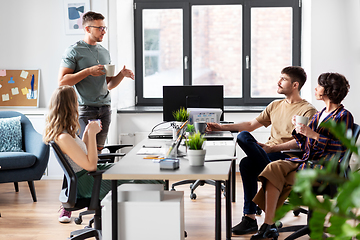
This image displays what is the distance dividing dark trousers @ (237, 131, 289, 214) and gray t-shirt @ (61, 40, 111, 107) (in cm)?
147

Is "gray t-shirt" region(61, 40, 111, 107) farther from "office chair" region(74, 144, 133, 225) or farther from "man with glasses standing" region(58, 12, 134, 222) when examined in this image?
"office chair" region(74, 144, 133, 225)

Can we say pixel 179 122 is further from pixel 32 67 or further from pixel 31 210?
pixel 32 67

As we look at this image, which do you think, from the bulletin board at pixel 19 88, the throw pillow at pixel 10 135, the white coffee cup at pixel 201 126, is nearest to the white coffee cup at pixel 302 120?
the white coffee cup at pixel 201 126

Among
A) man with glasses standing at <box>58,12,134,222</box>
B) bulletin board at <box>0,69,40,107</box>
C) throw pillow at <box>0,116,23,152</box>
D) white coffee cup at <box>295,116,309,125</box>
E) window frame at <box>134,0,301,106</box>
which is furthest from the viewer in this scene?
window frame at <box>134,0,301,106</box>

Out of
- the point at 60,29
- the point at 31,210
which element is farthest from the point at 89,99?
the point at 60,29

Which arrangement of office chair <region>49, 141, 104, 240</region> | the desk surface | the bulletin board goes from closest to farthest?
1. the desk surface
2. office chair <region>49, 141, 104, 240</region>
3. the bulletin board

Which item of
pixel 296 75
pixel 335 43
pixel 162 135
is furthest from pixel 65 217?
pixel 335 43

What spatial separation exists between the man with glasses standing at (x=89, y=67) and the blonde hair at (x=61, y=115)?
1.06 meters

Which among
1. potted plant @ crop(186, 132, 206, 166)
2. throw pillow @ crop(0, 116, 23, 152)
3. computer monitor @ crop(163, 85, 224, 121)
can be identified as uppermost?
computer monitor @ crop(163, 85, 224, 121)

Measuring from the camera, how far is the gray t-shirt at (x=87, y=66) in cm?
346

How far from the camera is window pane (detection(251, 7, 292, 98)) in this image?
199 inches

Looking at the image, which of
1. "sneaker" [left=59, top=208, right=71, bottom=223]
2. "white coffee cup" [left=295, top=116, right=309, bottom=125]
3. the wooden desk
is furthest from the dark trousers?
"sneaker" [left=59, top=208, right=71, bottom=223]

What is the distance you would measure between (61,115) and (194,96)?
1244 mm

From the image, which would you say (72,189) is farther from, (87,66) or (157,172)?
(87,66)
